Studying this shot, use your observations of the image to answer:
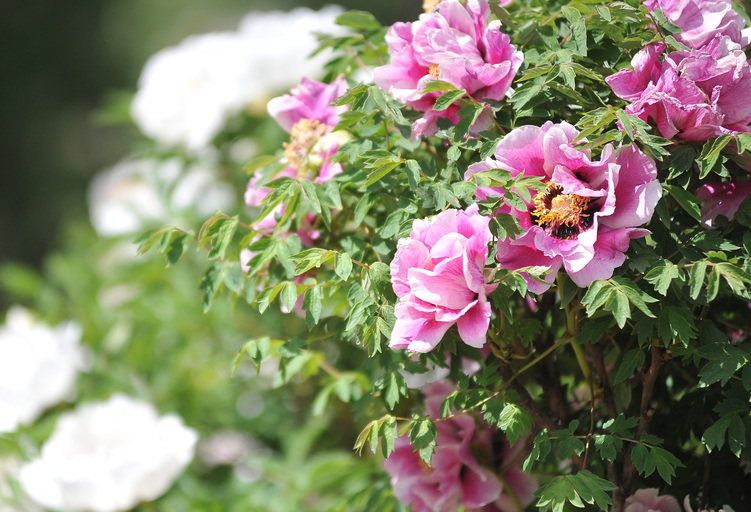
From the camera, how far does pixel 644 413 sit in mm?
589

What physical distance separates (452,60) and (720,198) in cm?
22

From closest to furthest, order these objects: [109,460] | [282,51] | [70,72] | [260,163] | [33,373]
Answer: [260,163], [109,460], [33,373], [282,51], [70,72]

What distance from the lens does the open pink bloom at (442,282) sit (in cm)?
51

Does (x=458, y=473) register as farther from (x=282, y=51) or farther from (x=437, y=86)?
(x=282, y=51)

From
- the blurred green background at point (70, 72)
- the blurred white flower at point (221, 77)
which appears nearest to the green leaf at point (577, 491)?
the blurred white flower at point (221, 77)

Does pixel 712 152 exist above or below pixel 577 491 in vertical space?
above

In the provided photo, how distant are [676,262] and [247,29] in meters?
1.03

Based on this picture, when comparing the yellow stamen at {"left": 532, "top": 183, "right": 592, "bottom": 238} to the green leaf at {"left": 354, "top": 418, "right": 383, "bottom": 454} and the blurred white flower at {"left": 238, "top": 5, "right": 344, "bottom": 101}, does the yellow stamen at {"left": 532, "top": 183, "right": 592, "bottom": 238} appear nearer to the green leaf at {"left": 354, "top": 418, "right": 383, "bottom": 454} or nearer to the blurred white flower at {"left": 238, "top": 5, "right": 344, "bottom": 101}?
the green leaf at {"left": 354, "top": 418, "right": 383, "bottom": 454}

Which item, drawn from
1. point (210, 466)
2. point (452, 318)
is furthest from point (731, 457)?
point (210, 466)

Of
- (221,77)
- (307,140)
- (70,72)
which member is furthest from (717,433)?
(70,72)

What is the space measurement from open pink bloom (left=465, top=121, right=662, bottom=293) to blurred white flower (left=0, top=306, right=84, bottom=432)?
78cm

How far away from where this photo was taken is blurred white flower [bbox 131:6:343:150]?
4.24ft

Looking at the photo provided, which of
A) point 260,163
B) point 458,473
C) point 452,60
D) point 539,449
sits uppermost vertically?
point 452,60

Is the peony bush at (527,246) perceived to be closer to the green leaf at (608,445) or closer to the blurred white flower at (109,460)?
the green leaf at (608,445)
